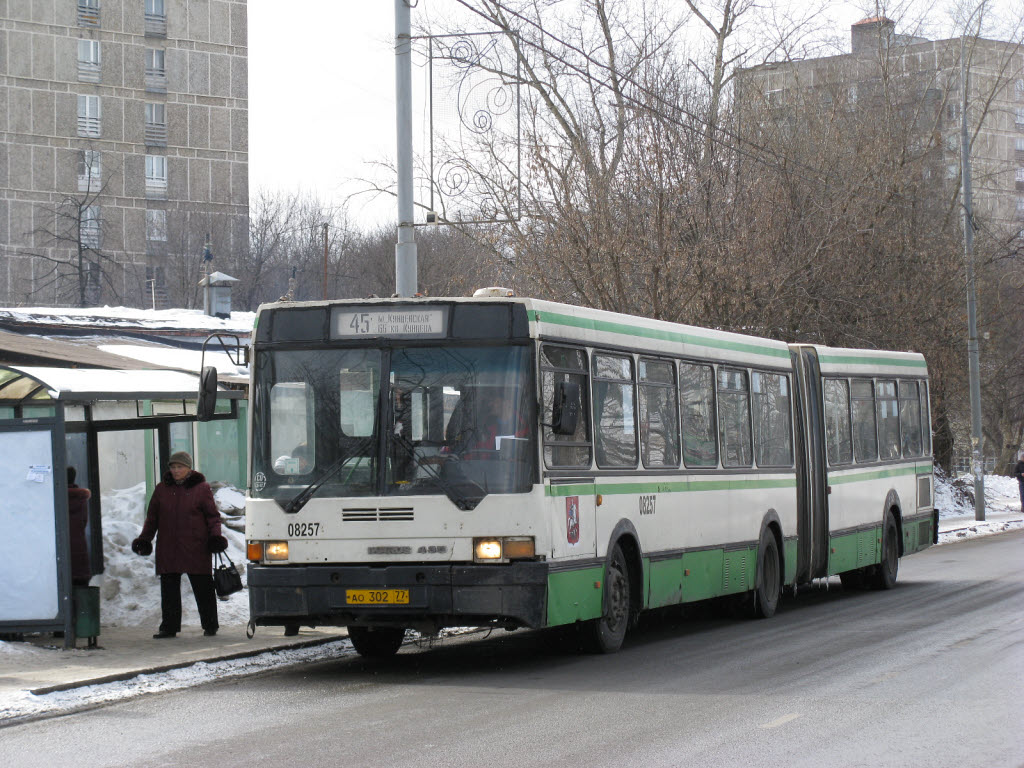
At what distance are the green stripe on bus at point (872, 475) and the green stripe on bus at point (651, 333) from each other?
1.75 meters

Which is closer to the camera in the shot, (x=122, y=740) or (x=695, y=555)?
(x=122, y=740)

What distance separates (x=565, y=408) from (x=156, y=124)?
6035 cm

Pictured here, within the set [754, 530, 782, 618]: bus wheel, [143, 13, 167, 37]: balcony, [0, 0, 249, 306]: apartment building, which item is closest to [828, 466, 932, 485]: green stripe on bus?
[754, 530, 782, 618]: bus wheel

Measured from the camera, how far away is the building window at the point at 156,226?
225ft

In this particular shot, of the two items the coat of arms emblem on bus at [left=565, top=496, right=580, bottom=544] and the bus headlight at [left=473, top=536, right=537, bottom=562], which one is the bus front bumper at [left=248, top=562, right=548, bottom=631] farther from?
the coat of arms emblem on bus at [left=565, top=496, right=580, bottom=544]

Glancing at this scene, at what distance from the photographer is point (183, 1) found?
6719cm

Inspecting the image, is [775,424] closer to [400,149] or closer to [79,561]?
[400,149]

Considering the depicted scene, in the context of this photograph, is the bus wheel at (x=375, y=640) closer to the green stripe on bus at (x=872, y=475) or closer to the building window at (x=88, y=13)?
the green stripe on bus at (x=872, y=475)

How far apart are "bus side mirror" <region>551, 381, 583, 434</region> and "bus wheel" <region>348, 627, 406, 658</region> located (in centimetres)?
253

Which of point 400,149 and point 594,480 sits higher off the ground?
point 400,149

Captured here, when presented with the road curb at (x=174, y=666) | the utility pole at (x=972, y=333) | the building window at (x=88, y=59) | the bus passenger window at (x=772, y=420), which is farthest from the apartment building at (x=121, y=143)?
the road curb at (x=174, y=666)

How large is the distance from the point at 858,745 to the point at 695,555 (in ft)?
20.6

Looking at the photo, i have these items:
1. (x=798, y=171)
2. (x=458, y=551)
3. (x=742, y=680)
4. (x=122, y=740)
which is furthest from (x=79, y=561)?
(x=798, y=171)

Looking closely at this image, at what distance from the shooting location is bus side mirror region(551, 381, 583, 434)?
11125 mm
